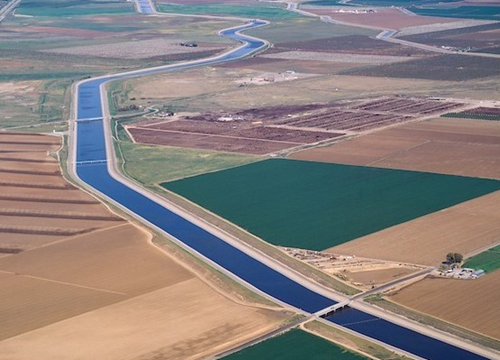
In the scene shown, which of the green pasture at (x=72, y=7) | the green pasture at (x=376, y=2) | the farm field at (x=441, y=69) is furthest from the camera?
the green pasture at (x=376, y=2)

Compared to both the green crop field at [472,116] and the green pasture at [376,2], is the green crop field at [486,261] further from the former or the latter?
the green pasture at [376,2]

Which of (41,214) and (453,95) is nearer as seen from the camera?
(41,214)

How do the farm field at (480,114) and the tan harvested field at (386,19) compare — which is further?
the tan harvested field at (386,19)

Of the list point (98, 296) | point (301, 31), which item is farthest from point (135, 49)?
point (98, 296)

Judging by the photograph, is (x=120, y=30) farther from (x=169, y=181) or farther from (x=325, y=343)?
(x=325, y=343)

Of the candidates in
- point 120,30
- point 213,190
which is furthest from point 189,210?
point 120,30

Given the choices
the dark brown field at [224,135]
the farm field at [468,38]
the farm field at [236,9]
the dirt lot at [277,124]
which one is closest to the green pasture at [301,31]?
the farm field at [468,38]

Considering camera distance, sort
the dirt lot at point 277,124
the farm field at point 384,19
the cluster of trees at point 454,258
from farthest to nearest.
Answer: the farm field at point 384,19 → the dirt lot at point 277,124 → the cluster of trees at point 454,258
